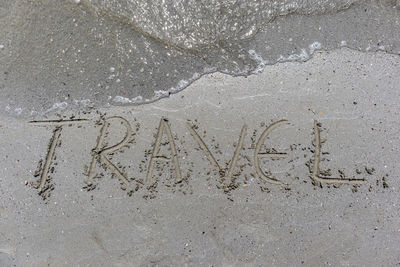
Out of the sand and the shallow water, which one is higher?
the shallow water

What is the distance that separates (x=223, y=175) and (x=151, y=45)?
1330 mm

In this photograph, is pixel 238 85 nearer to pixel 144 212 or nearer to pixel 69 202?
pixel 144 212

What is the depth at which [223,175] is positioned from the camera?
7.61 feet

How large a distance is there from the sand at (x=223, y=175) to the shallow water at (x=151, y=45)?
0.13 meters

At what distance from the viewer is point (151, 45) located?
7.78 ft

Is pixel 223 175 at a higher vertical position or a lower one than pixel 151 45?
lower

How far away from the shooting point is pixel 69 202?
2309mm

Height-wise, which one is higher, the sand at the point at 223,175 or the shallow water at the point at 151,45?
the shallow water at the point at 151,45

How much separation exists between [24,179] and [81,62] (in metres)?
1.15

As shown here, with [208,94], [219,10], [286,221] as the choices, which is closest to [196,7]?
[219,10]

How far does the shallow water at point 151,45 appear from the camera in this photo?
2.33 meters

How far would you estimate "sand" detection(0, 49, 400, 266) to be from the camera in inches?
89.4

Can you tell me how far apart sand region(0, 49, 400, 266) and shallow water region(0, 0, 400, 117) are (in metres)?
0.13

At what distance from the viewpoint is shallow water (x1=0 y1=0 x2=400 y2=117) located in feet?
7.66
